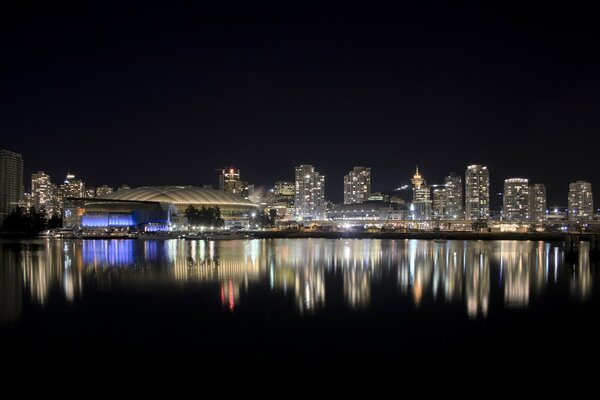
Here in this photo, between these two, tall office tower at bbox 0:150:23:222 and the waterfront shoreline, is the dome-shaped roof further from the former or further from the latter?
tall office tower at bbox 0:150:23:222

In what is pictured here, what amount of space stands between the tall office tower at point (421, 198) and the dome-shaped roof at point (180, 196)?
215ft

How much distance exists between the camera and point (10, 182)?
146 meters

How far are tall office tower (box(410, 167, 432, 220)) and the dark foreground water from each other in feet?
436

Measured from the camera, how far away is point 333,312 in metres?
14.9

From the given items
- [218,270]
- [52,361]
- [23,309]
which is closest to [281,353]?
[52,361]

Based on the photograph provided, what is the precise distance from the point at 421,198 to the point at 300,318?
6193 inches

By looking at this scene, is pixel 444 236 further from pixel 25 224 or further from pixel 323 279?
pixel 25 224

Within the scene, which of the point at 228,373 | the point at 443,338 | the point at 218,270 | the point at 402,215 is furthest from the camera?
the point at 402,215

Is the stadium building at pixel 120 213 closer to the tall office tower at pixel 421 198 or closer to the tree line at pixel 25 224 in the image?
the tree line at pixel 25 224

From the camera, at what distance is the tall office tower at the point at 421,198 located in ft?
514

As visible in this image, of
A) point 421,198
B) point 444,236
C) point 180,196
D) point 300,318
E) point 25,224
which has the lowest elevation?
point 444,236

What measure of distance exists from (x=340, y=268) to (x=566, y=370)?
57.0ft

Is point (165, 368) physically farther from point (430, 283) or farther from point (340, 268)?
point (340, 268)

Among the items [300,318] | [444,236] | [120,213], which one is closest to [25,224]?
[120,213]
